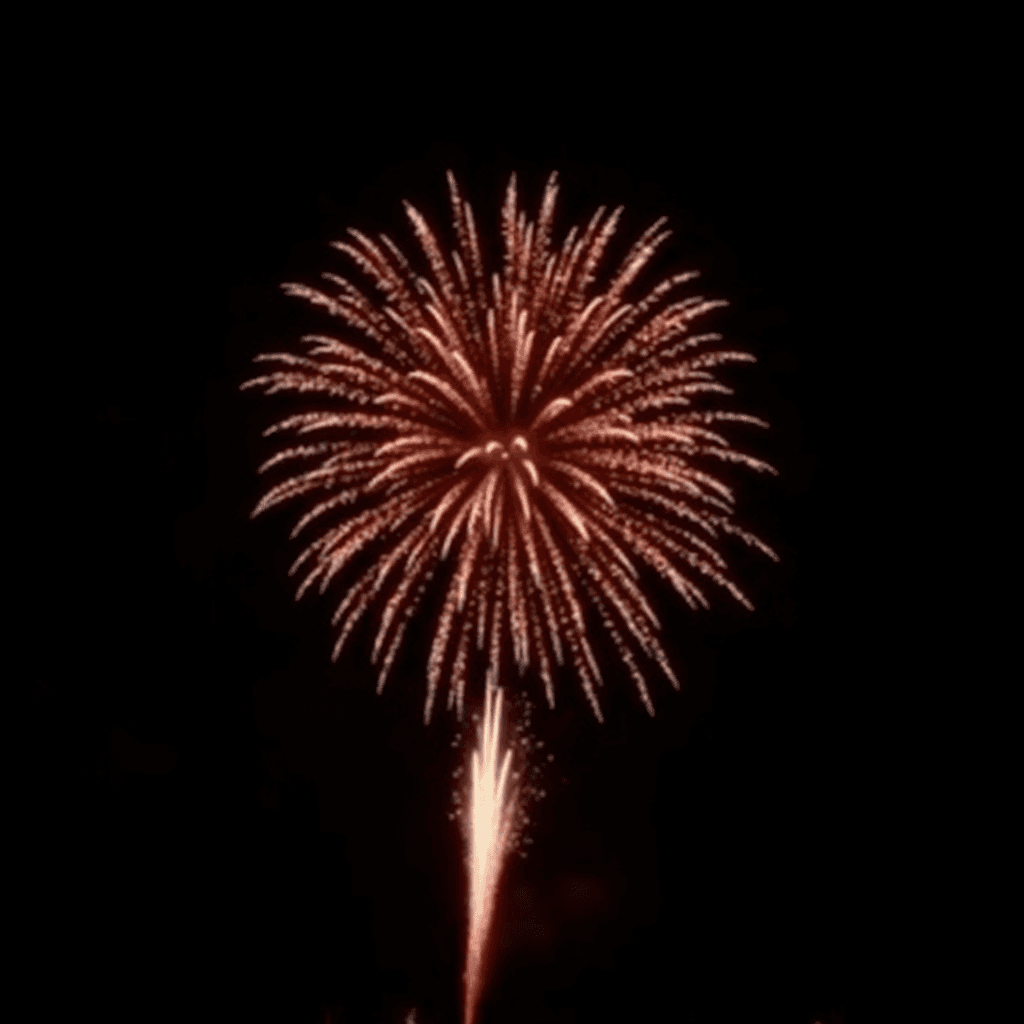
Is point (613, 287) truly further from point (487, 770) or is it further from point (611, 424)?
point (487, 770)

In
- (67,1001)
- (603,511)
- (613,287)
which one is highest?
(613,287)

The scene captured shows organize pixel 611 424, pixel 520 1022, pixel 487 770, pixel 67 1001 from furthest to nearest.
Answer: pixel 520 1022 < pixel 67 1001 < pixel 487 770 < pixel 611 424

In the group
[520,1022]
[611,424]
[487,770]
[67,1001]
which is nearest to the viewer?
[611,424]

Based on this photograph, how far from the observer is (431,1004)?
18.0 m

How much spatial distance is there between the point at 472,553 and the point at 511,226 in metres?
2.20

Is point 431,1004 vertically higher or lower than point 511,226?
lower

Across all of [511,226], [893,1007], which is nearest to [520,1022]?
[893,1007]

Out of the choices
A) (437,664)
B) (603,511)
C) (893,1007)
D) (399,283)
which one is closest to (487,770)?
(437,664)

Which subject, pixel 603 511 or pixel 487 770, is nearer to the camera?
pixel 603 511

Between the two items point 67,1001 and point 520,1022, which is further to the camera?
point 520,1022

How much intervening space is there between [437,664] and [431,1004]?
6.68m

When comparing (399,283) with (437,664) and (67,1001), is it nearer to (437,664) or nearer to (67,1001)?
(437,664)

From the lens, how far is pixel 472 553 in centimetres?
1216

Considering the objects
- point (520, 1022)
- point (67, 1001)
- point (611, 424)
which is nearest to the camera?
point (611, 424)
